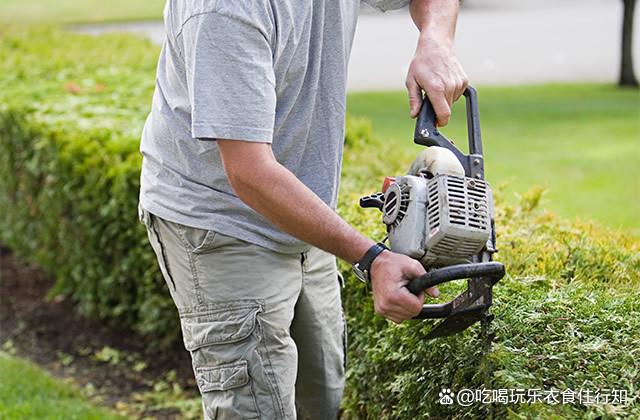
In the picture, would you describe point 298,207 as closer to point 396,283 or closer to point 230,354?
point 396,283

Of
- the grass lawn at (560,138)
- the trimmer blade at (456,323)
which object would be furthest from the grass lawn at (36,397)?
the grass lawn at (560,138)

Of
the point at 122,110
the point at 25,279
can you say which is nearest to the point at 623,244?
the point at 122,110

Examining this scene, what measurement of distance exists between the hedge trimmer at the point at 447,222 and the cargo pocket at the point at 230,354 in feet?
1.51

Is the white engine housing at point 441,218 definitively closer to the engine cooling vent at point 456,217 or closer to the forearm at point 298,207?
the engine cooling vent at point 456,217

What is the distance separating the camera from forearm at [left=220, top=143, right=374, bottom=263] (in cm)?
236

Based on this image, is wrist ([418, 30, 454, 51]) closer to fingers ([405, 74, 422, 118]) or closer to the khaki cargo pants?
fingers ([405, 74, 422, 118])

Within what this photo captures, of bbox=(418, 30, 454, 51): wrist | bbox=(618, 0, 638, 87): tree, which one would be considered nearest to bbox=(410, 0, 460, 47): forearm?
bbox=(418, 30, 454, 51): wrist

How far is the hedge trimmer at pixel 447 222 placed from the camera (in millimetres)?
2314

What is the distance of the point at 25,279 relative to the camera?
21.2 ft

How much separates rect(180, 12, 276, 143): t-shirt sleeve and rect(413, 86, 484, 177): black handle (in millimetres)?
504

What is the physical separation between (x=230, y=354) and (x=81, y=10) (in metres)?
19.5

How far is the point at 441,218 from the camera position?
2.31 metres

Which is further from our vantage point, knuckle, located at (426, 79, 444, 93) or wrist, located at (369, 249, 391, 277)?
knuckle, located at (426, 79, 444, 93)

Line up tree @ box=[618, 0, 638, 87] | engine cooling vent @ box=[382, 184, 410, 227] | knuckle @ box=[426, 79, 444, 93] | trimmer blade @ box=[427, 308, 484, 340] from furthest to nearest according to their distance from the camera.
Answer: tree @ box=[618, 0, 638, 87] → knuckle @ box=[426, 79, 444, 93] → trimmer blade @ box=[427, 308, 484, 340] → engine cooling vent @ box=[382, 184, 410, 227]
